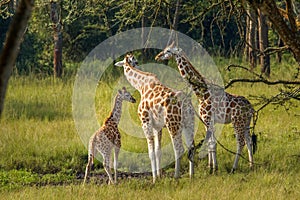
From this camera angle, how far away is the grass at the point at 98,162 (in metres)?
7.08

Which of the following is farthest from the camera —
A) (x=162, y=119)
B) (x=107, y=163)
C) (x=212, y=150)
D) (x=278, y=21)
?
(x=162, y=119)

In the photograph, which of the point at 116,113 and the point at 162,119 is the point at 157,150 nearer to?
the point at 162,119

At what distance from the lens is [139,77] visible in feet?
28.7

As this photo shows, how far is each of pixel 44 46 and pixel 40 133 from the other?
12587mm

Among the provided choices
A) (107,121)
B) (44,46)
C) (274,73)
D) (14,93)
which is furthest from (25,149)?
(44,46)

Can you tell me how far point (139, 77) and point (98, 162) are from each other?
142 centimetres

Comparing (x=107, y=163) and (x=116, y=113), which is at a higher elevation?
(x=116, y=113)

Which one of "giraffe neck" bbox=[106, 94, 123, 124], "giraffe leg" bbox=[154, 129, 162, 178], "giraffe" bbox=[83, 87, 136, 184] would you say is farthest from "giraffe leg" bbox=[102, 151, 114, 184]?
"giraffe leg" bbox=[154, 129, 162, 178]

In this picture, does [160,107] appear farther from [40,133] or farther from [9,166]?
[40,133]

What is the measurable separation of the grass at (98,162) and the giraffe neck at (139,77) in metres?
1.13

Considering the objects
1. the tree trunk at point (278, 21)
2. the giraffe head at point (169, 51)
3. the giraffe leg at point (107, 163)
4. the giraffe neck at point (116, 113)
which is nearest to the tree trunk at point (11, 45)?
the tree trunk at point (278, 21)

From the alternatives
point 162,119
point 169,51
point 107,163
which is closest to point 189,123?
point 162,119

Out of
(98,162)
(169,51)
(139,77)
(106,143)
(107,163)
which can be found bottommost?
(98,162)

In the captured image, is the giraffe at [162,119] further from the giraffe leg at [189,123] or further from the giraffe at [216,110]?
the giraffe at [216,110]
